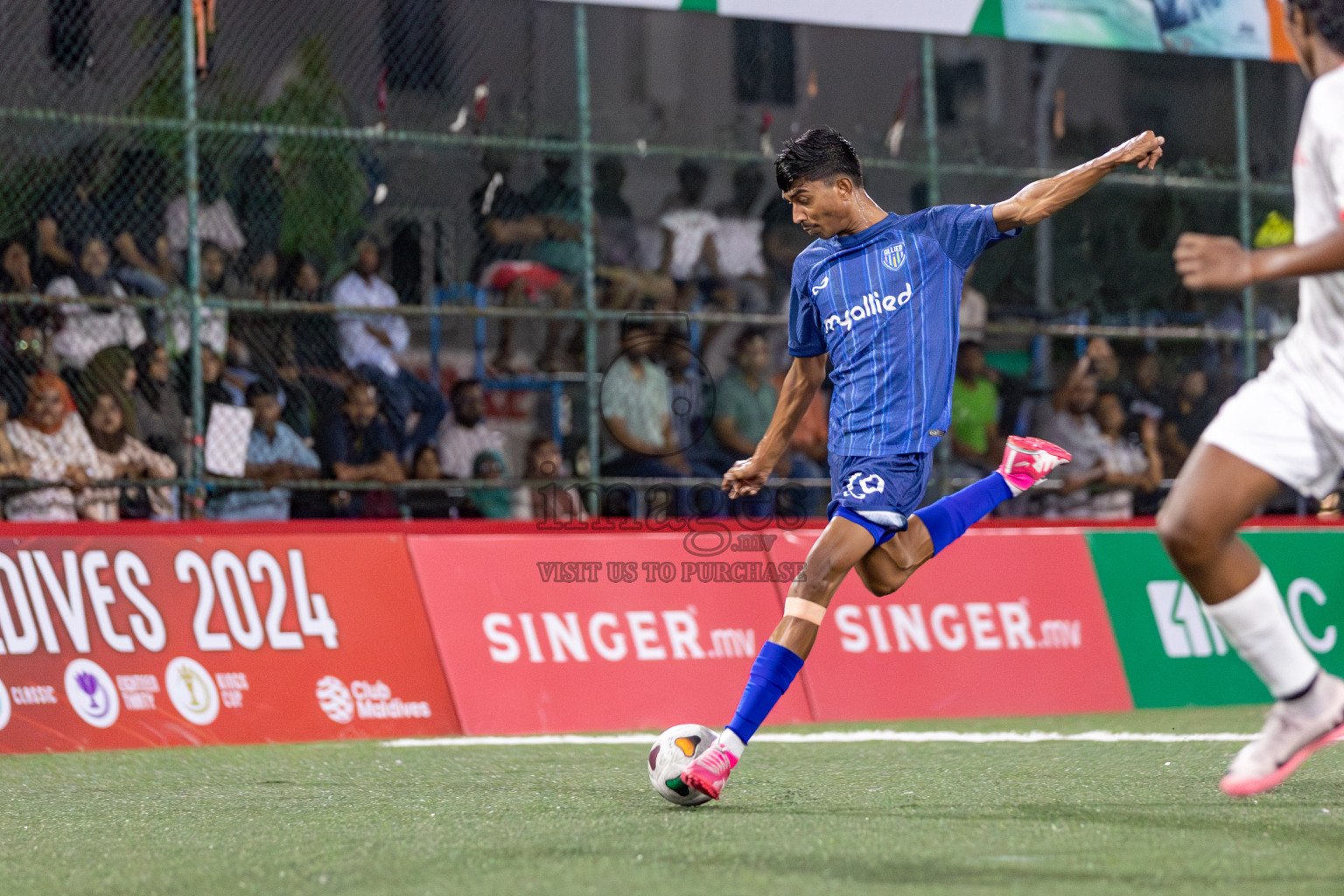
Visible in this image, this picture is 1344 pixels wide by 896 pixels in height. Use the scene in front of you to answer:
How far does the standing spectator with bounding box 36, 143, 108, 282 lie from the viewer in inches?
388

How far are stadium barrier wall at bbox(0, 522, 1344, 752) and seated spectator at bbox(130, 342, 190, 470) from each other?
1930 mm

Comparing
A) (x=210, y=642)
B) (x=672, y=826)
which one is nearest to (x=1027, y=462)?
(x=672, y=826)

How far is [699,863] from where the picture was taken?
3.76m

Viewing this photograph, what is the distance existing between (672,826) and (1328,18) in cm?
266

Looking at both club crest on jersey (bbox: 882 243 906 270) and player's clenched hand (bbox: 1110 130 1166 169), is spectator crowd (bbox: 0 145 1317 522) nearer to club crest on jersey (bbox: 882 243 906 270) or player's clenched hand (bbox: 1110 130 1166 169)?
club crest on jersey (bbox: 882 243 906 270)

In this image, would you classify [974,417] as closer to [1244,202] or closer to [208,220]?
[1244,202]

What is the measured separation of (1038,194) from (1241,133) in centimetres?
838

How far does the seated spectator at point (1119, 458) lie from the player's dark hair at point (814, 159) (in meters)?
7.11

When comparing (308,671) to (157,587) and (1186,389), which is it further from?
(1186,389)

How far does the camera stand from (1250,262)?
3.69 meters

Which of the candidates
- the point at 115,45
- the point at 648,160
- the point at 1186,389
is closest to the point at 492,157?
the point at 648,160

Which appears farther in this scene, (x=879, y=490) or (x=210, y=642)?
(x=210, y=642)

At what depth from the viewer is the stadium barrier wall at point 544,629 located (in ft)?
25.1

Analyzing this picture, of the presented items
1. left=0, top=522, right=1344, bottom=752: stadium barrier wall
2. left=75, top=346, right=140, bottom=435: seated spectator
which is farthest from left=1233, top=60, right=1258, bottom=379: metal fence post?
left=75, top=346, right=140, bottom=435: seated spectator
